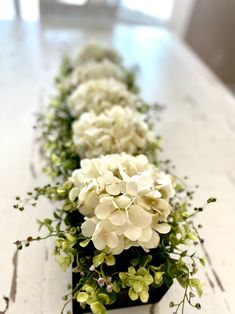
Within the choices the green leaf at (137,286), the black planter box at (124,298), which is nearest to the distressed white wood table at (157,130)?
the black planter box at (124,298)

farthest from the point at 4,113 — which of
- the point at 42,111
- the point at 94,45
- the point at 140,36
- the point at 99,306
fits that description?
the point at 140,36

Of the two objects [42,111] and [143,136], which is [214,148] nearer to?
[143,136]

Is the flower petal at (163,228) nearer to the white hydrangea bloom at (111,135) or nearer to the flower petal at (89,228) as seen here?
the flower petal at (89,228)

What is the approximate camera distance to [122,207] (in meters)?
0.45

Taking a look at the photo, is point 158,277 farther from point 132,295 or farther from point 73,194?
point 73,194

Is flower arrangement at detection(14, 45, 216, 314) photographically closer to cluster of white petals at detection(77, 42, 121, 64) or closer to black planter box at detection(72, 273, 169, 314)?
black planter box at detection(72, 273, 169, 314)

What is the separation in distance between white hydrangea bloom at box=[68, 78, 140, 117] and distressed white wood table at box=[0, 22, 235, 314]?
181mm

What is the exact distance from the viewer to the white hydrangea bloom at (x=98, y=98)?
0.79 m

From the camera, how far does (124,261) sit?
1.57 feet

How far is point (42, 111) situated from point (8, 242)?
54cm

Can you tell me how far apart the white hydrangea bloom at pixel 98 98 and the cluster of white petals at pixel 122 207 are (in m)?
0.32

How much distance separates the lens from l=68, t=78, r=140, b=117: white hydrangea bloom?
0.79 meters

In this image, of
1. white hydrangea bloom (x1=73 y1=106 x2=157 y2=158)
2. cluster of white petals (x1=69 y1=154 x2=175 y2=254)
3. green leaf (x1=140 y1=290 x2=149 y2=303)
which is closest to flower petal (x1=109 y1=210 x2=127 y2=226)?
cluster of white petals (x1=69 y1=154 x2=175 y2=254)

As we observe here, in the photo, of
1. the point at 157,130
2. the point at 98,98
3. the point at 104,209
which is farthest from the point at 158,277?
the point at 157,130
